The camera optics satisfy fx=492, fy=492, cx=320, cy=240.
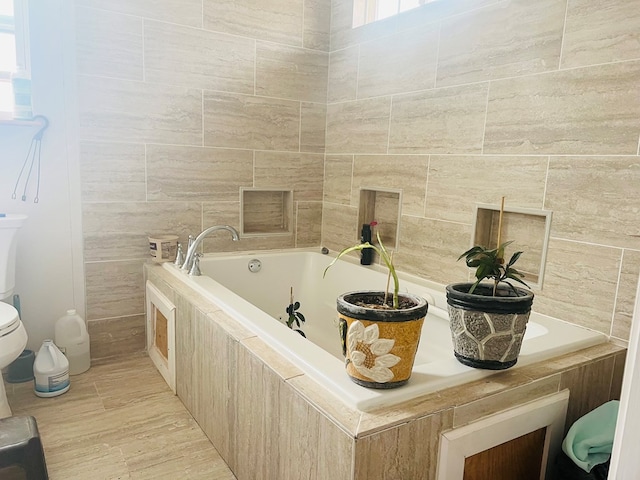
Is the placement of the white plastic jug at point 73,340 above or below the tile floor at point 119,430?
above

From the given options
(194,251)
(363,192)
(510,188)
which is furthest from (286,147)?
(510,188)

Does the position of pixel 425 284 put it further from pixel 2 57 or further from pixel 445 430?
pixel 2 57

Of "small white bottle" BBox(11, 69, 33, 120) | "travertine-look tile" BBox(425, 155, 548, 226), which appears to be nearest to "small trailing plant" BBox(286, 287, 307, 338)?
"travertine-look tile" BBox(425, 155, 548, 226)

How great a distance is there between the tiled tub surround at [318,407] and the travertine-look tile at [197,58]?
1.27m

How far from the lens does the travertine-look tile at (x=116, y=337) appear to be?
2.60m

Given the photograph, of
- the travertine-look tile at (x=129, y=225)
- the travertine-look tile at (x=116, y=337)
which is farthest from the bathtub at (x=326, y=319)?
the travertine-look tile at (x=116, y=337)

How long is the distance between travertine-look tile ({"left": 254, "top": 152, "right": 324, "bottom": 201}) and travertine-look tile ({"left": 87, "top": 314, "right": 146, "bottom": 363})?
3.43 ft

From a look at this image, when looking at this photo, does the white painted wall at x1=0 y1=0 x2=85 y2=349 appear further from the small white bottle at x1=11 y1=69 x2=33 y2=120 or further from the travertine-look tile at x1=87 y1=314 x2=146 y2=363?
the travertine-look tile at x1=87 y1=314 x2=146 y2=363

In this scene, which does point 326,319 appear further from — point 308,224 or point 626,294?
point 626,294

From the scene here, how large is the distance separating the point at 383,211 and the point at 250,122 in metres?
0.92

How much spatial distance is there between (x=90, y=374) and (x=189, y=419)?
2.33 feet

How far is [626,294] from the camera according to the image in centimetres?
166

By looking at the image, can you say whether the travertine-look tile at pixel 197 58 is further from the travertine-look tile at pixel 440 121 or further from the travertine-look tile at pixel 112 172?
the travertine-look tile at pixel 440 121

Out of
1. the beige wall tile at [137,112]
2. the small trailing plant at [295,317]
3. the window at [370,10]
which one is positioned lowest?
the small trailing plant at [295,317]
